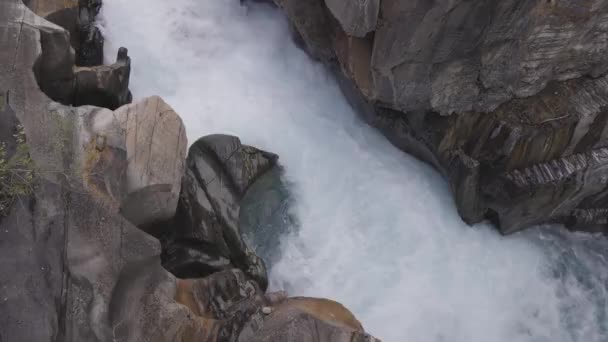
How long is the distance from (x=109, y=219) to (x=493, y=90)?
6.01 metres

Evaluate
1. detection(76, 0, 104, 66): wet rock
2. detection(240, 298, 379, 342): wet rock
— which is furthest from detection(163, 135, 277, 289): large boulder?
detection(76, 0, 104, 66): wet rock

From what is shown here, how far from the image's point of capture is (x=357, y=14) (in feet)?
25.7

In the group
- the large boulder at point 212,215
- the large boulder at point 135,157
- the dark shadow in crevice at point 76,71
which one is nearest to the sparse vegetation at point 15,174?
the large boulder at point 135,157

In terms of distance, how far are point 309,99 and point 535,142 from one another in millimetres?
4215

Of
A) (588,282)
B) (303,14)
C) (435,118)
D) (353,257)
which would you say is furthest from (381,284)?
(303,14)

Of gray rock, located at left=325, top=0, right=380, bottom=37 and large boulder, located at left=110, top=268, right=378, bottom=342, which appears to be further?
gray rock, located at left=325, top=0, right=380, bottom=37

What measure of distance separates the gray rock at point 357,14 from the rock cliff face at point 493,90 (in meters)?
0.02

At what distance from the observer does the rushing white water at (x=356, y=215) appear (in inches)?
344

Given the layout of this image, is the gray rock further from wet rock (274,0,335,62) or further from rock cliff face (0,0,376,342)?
rock cliff face (0,0,376,342)

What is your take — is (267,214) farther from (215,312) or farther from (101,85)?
(101,85)

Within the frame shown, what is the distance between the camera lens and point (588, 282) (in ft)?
31.2

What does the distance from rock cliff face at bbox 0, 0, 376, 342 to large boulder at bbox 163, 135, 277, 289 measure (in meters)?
0.02

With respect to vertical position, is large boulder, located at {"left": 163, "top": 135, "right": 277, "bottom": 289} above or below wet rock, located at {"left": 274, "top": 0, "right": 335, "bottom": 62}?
below

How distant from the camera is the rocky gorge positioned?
20.4 ft
